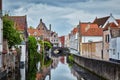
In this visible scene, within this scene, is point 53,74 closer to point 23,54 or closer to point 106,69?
point 23,54

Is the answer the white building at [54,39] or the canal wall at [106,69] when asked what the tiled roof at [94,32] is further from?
the white building at [54,39]

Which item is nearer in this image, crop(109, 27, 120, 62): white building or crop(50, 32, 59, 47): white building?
crop(109, 27, 120, 62): white building

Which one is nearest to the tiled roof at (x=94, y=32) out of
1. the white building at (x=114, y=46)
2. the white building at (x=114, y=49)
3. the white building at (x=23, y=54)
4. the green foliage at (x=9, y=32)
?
the white building at (x=23, y=54)

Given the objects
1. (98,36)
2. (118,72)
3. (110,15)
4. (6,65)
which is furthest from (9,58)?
(110,15)

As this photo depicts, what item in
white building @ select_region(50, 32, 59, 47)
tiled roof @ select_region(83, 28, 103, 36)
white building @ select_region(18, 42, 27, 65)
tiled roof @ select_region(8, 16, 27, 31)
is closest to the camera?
white building @ select_region(18, 42, 27, 65)

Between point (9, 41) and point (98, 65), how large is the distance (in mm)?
12696

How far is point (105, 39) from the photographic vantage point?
2144 inches

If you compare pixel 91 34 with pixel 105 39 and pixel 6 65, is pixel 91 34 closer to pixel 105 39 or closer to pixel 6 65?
pixel 105 39

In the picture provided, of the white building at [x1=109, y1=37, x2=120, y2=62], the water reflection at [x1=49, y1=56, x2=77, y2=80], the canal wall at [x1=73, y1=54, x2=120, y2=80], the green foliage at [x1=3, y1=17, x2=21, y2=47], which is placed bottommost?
the water reflection at [x1=49, y1=56, x2=77, y2=80]

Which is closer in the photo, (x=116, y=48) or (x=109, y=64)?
(x=109, y=64)

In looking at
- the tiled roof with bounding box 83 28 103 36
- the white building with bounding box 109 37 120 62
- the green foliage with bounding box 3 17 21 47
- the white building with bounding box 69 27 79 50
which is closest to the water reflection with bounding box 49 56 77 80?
the white building with bounding box 109 37 120 62

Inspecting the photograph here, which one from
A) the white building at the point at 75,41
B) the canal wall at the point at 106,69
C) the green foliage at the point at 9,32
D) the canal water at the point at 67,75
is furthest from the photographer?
the white building at the point at 75,41

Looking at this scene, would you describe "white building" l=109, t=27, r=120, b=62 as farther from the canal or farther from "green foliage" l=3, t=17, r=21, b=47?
"green foliage" l=3, t=17, r=21, b=47

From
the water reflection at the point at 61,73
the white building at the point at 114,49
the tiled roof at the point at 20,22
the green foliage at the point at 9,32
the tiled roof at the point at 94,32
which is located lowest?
the water reflection at the point at 61,73
